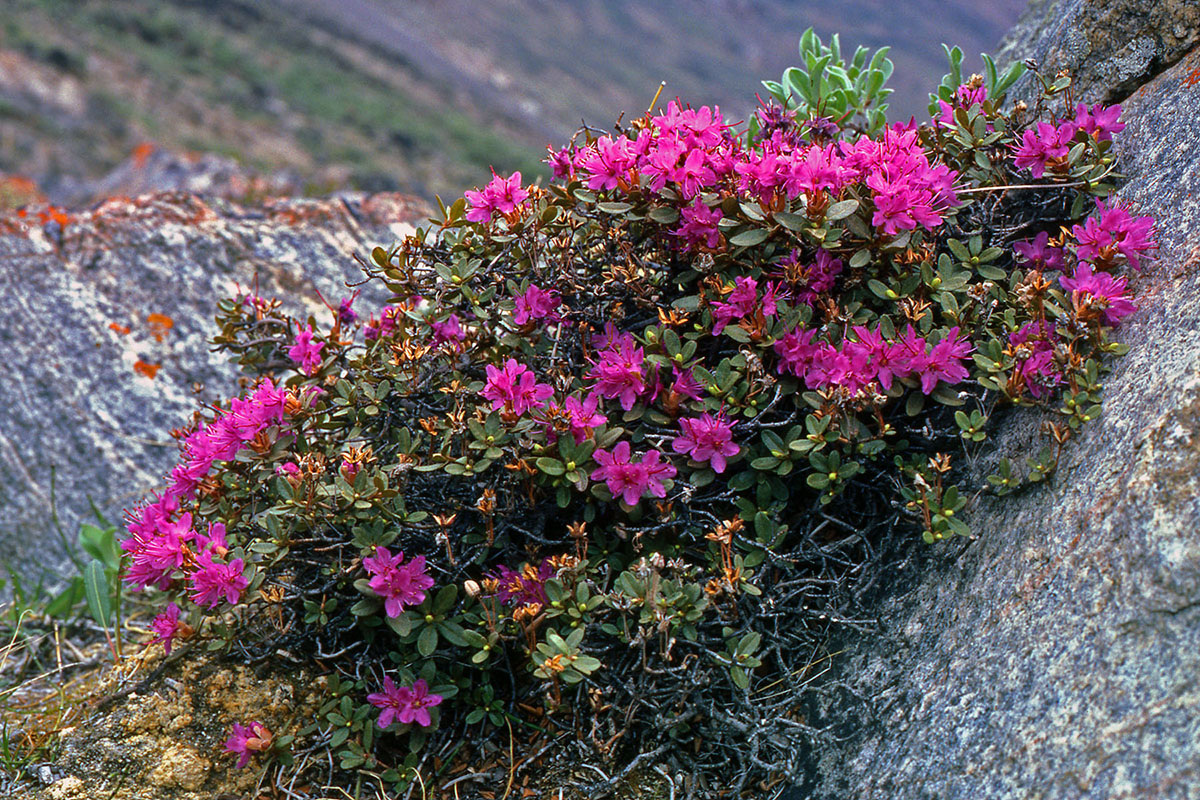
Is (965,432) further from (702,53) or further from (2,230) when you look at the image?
(702,53)

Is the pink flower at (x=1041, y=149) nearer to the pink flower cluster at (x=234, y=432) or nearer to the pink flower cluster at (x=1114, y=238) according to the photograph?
the pink flower cluster at (x=1114, y=238)

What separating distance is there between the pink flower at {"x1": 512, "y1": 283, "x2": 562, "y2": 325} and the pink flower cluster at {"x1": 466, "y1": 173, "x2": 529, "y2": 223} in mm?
235

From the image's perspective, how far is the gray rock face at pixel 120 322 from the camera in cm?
387

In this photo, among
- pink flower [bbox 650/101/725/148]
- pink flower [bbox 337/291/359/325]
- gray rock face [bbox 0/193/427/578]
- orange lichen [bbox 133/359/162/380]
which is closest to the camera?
pink flower [bbox 650/101/725/148]

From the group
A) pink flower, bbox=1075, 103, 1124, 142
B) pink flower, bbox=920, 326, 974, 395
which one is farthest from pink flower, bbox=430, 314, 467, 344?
pink flower, bbox=1075, 103, 1124, 142

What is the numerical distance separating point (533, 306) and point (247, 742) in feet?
4.38

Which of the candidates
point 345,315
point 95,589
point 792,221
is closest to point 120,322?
point 95,589

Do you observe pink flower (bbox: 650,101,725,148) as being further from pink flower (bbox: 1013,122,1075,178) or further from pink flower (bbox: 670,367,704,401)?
pink flower (bbox: 1013,122,1075,178)

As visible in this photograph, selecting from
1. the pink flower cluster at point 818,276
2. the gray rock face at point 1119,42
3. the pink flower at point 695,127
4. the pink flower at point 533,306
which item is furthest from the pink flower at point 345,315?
the gray rock face at point 1119,42

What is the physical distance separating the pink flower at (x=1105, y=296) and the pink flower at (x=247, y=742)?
2242mm

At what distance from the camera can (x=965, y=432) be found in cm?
204

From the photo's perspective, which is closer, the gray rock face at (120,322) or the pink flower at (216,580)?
the pink flower at (216,580)

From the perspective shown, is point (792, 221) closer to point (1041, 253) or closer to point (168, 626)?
point (1041, 253)

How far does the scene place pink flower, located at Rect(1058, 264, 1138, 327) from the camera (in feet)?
6.61
